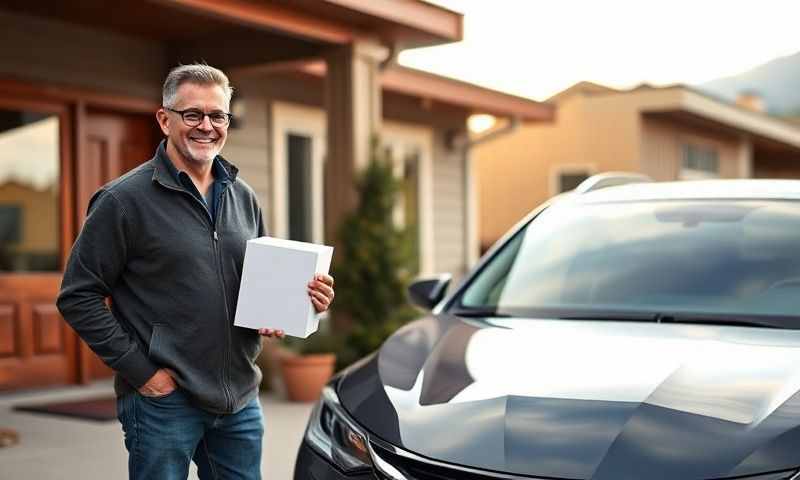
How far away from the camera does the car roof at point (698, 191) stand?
3756 mm

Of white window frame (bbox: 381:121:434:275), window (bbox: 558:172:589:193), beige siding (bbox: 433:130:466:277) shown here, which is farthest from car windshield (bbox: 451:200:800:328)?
window (bbox: 558:172:589:193)

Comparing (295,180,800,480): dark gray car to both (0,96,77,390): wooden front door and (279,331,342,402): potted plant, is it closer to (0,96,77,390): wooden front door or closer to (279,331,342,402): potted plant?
(279,331,342,402): potted plant

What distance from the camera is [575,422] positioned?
2475mm

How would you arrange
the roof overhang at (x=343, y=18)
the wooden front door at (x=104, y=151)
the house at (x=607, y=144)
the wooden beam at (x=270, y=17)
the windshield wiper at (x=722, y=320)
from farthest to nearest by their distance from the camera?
the house at (x=607, y=144)
the wooden front door at (x=104, y=151)
the roof overhang at (x=343, y=18)
the wooden beam at (x=270, y=17)
the windshield wiper at (x=722, y=320)

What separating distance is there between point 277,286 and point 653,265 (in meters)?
1.58

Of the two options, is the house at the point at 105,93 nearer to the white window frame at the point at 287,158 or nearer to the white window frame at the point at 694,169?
the white window frame at the point at 287,158

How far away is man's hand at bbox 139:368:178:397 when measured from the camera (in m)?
2.62

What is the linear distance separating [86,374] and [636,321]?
620 cm

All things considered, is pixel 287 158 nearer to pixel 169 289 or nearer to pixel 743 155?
pixel 169 289

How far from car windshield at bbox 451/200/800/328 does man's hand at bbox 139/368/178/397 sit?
1.39 meters

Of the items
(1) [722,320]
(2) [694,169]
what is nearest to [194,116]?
(1) [722,320]

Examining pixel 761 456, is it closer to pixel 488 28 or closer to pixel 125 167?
pixel 125 167

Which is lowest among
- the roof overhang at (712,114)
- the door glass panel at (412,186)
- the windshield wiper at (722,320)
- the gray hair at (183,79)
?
the windshield wiper at (722,320)

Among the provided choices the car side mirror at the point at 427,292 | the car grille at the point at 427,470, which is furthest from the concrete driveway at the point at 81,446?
the car grille at the point at 427,470
